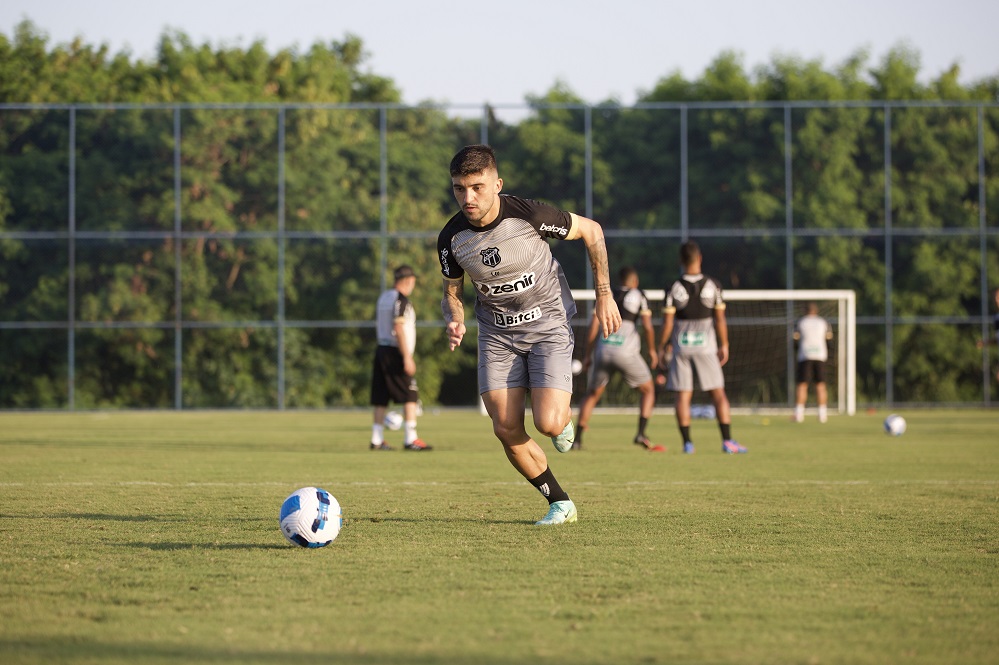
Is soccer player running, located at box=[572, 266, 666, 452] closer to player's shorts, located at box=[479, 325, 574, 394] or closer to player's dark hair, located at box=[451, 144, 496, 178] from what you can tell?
player's shorts, located at box=[479, 325, 574, 394]

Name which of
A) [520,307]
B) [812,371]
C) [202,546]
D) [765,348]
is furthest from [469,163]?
[765,348]

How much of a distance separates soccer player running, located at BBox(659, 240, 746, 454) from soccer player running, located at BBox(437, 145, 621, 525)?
21.5 ft

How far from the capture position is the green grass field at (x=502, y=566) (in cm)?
421

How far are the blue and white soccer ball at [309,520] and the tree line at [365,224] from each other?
22.2 metres

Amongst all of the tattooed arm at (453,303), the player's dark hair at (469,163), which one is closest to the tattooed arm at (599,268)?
the player's dark hair at (469,163)

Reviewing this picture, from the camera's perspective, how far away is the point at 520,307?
7.33m

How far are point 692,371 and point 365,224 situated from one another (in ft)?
54.0

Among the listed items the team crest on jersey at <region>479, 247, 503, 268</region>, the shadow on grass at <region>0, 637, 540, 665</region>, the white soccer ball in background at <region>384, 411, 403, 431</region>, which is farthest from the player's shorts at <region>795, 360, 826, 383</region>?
the shadow on grass at <region>0, 637, 540, 665</region>

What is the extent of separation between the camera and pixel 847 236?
1147 inches

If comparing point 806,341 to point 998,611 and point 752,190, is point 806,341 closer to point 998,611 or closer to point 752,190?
point 752,190

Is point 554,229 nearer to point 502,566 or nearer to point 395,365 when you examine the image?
point 502,566

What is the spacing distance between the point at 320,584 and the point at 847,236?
1008 inches

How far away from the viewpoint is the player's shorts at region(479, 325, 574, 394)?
729 cm

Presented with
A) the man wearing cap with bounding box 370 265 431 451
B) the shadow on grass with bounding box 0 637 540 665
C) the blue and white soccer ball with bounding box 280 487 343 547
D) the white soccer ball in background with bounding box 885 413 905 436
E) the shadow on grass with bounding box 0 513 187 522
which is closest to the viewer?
the shadow on grass with bounding box 0 637 540 665
